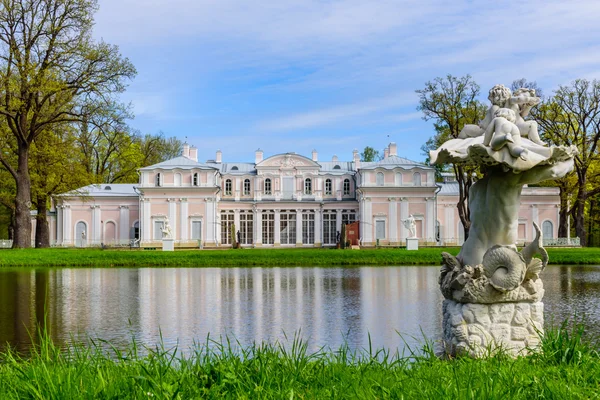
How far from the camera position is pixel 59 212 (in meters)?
48.4

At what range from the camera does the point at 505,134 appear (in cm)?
552

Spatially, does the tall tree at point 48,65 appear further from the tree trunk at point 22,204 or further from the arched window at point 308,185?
the arched window at point 308,185

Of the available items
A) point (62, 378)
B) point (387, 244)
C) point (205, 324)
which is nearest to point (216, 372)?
point (62, 378)

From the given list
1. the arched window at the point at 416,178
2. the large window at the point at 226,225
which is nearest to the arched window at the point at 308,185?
the large window at the point at 226,225

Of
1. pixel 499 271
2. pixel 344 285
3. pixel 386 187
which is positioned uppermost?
pixel 386 187

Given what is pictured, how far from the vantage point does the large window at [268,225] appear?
50406mm

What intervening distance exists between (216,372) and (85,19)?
2901 cm

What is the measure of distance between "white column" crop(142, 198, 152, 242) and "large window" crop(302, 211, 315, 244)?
11.2 m

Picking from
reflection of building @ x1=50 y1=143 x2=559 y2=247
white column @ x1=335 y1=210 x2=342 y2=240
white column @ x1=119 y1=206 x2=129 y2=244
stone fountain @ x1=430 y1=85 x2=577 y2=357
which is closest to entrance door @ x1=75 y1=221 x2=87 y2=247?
reflection of building @ x1=50 y1=143 x2=559 y2=247

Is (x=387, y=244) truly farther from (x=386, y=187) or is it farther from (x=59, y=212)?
(x=59, y=212)

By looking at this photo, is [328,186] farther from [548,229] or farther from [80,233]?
[80,233]

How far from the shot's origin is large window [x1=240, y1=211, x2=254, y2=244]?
50562 millimetres

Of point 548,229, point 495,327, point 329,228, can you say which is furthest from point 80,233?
point 495,327

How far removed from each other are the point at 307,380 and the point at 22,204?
94.1 ft
